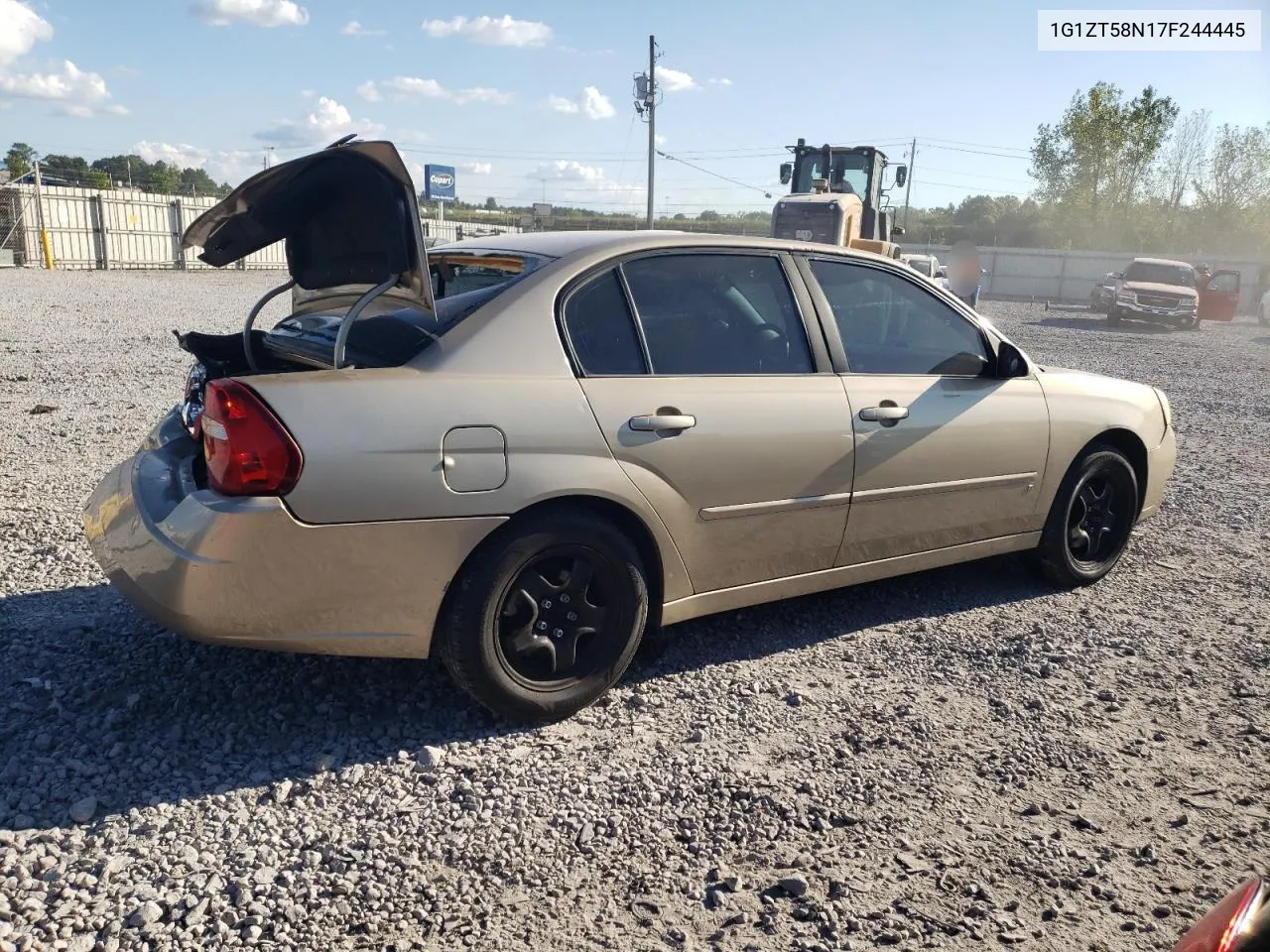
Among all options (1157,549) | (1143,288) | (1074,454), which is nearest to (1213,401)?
(1157,549)

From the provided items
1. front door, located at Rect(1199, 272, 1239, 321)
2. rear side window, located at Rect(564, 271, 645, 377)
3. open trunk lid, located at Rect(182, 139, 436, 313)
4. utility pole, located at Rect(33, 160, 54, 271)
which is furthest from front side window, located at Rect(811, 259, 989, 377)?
utility pole, located at Rect(33, 160, 54, 271)

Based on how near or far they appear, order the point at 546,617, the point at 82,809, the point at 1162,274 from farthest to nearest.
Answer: the point at 1162,274
the point at 546,617
the point at 82,809

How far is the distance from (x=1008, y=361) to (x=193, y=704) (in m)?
3.63

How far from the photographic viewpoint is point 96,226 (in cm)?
3169

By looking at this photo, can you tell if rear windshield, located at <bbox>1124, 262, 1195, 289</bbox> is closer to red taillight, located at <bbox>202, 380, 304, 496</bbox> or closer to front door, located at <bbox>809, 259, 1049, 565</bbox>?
front door, located at <bbox>809, 259, 1049, 565</bbox>

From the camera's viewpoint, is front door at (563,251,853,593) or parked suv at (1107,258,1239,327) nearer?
front door at (563,251,853,593)

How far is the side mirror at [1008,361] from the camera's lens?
14.9 ft

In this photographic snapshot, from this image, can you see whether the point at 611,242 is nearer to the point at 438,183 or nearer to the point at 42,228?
the point at 42,228

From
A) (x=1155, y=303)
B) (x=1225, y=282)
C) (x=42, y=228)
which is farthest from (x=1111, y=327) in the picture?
(x=42, y=228)

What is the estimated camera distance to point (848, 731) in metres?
3.43

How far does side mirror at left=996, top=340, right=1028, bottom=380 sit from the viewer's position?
453cm

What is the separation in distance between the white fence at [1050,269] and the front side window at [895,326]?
140 feet

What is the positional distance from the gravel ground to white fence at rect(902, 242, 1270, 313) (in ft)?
142

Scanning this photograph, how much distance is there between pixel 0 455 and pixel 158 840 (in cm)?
488
